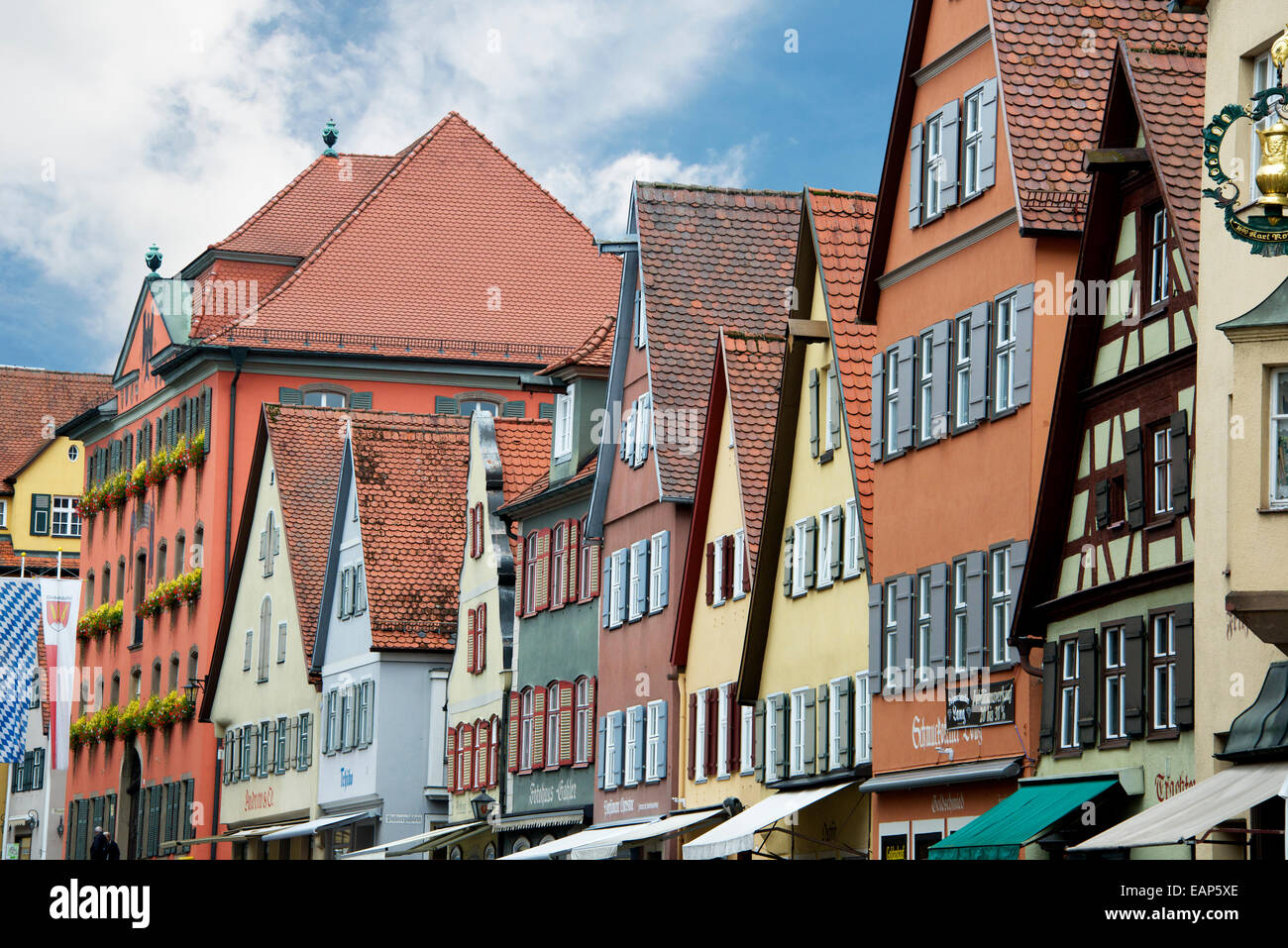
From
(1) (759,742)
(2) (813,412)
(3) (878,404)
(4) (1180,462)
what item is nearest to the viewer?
(4) (1180,462)

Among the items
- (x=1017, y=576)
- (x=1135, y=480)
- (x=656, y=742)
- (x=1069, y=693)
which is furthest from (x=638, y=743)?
(x=1135, y=480)

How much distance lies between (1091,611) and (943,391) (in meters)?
4.94

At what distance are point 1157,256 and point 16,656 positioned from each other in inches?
1183

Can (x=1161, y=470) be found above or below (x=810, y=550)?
above

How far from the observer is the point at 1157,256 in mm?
26047

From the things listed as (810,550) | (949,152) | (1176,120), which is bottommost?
(810,550)

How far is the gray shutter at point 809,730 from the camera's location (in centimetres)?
3481

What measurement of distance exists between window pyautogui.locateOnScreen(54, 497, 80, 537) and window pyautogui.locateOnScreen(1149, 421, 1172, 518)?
7938cm

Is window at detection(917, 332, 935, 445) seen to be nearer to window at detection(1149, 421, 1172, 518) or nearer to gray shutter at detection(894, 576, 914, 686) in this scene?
gray shutter at detection(894, 576, 914, 686)

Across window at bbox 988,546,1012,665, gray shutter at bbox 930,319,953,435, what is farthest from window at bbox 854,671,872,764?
gray shutter at bbox 930,319,953,435

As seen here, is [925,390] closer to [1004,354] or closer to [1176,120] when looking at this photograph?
[1004,354]

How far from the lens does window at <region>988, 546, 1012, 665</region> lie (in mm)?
28781

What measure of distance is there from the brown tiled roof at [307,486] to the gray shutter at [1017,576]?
3251cm
